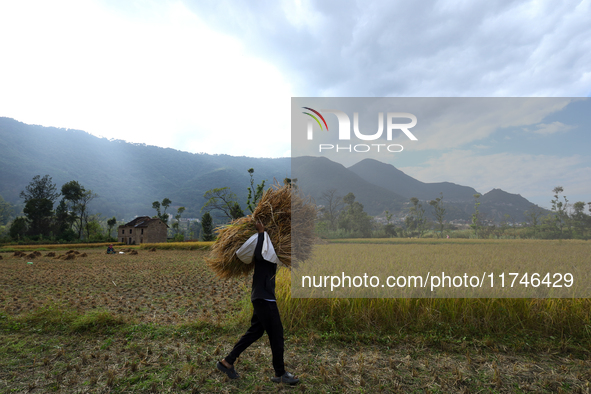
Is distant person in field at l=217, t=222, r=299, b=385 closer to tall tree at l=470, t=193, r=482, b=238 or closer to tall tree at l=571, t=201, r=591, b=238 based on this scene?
tall tree at l=470, t=193, r=482, b=238

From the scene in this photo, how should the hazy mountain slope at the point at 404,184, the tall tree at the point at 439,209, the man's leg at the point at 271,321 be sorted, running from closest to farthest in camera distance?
the man's leg at the point at 271,321, the hazy mountain slope at the point at 404,184, the tall tree at the point at 439,209

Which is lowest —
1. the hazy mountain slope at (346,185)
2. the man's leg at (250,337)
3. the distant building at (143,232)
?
the distant building at (143,232)

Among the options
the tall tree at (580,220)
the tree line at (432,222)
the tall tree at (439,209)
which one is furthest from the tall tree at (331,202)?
the tall tree at (580,220)

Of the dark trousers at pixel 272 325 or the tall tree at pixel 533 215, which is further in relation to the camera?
the tall tree at pixel 533 215

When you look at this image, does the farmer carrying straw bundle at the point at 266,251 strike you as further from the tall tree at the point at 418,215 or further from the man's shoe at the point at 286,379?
the tall tree at the point at 418,215

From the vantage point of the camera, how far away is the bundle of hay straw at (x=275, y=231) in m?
3.88

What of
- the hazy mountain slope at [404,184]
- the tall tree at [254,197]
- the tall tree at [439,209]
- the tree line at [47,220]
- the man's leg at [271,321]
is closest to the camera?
the man's leg at [271,321]

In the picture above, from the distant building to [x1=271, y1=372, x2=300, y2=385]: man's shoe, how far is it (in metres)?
47.3

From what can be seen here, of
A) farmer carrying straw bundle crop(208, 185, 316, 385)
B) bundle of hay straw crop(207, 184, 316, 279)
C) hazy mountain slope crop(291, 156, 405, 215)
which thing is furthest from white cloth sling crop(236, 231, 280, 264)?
hazy mountain slope crop(291, 156, 405, 215)

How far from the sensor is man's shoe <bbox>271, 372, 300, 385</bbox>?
128 inches

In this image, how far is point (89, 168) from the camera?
187375 mm

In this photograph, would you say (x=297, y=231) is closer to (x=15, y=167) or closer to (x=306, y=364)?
(x=306, y=364)

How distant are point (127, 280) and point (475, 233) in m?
11.2

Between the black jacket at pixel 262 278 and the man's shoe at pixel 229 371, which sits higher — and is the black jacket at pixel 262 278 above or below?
above
